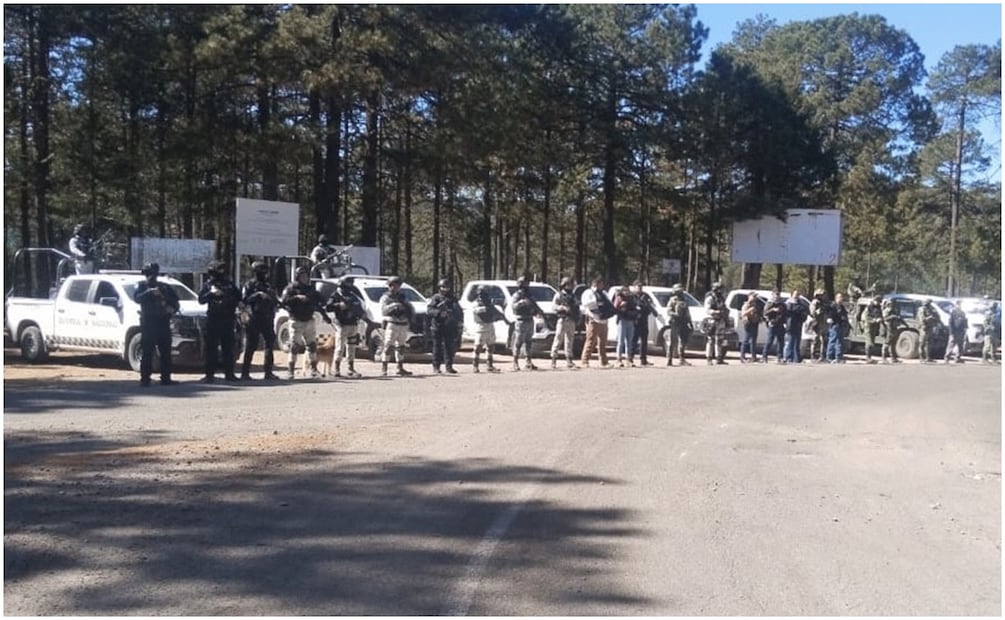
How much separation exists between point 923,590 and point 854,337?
2256cm

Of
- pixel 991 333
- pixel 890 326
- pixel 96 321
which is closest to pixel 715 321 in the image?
pixel 890 326

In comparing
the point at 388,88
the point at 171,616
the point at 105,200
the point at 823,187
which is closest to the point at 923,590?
the point at 171,616

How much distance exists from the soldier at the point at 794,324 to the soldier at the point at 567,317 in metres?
5.57

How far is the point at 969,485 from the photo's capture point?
908 centimetres

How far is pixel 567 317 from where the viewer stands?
1978cm

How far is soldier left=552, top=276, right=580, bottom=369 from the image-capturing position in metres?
19.7

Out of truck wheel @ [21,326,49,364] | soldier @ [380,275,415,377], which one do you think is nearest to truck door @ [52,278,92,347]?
truck wheel @ [21,326,49,364]

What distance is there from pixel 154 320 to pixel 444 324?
17.0ft

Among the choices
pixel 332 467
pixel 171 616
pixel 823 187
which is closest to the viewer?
pixel 171 616

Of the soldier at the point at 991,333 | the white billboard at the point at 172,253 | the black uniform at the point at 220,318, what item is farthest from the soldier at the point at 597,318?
the soldier at the point at 991,333

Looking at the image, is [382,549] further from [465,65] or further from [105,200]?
[105,200]

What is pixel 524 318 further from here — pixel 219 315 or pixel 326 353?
pixel 219 315

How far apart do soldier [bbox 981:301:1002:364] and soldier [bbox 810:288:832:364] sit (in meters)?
4.77

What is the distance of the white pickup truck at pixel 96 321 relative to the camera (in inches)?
663
